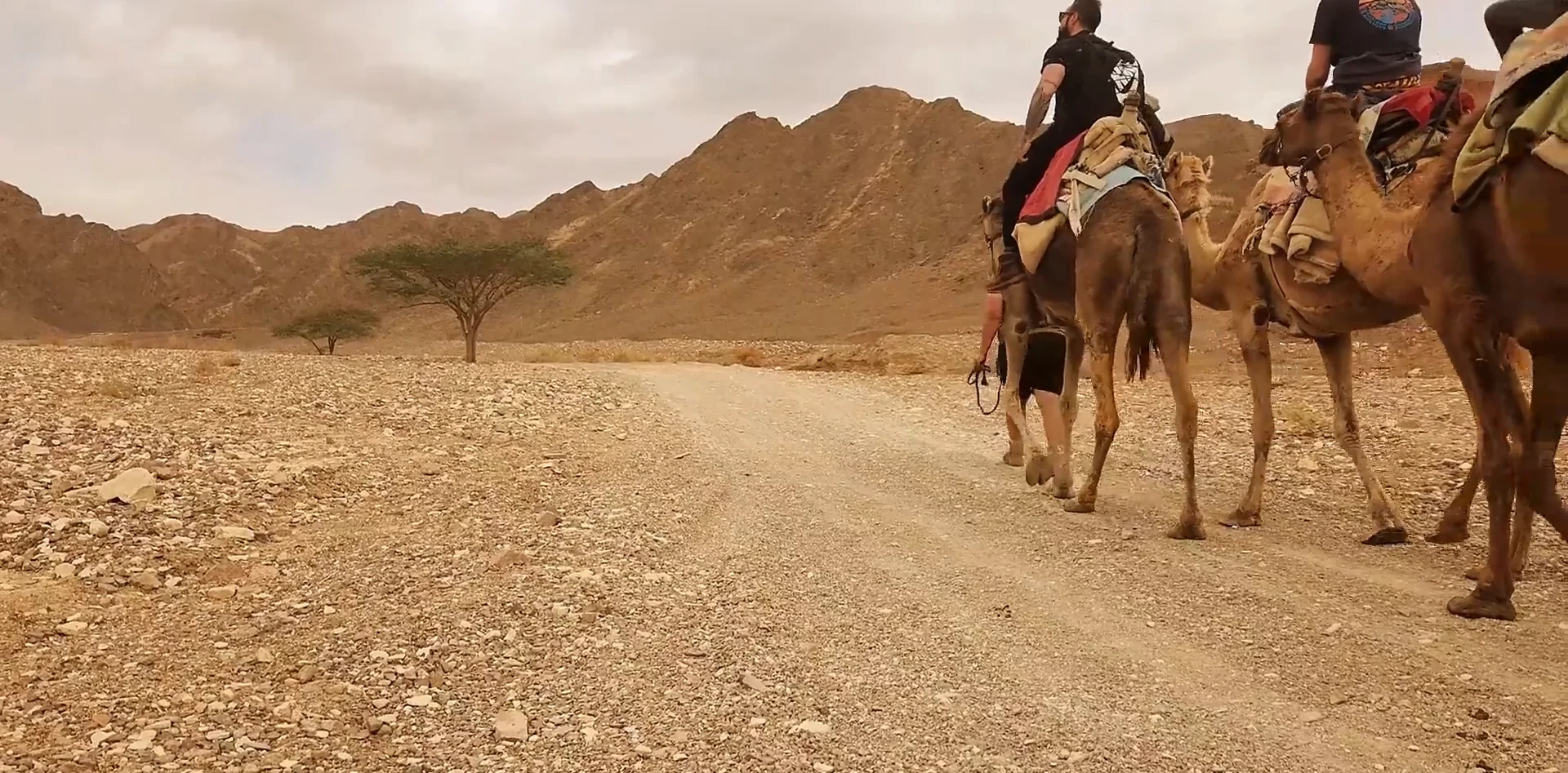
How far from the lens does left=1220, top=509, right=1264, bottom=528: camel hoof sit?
5676mm

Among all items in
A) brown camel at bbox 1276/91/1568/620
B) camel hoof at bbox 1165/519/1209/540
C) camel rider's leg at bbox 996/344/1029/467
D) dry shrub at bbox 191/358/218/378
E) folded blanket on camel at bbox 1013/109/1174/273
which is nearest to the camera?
brown camel at bbox 1276/91/1568/620

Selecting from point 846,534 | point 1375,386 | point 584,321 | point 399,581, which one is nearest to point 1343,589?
point 846,534

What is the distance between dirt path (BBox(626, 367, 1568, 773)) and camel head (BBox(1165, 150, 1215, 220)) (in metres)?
2.09

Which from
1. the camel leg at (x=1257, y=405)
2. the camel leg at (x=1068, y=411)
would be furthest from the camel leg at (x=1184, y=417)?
the camel leg at (x=1068, y=411)

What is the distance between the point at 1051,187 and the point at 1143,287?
1.21 m

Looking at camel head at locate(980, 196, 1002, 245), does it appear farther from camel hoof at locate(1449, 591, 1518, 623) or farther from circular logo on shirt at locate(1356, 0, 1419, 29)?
camel hoof at locate(1449, 591, 1518, 623)

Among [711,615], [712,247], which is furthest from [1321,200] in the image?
[712,247]

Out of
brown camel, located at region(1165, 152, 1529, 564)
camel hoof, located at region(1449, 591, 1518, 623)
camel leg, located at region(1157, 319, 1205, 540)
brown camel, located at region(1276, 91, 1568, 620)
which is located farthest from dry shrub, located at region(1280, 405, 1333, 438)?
camel hoof, located at region(1449, 591, 1518, 623)

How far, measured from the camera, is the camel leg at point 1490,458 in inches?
155

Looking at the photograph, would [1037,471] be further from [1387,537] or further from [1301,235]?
[1301,235]

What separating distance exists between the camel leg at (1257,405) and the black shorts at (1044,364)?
1565 mm

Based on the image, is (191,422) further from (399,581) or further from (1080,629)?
(1080,629)

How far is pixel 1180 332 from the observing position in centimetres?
555

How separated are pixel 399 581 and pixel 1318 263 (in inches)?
198
